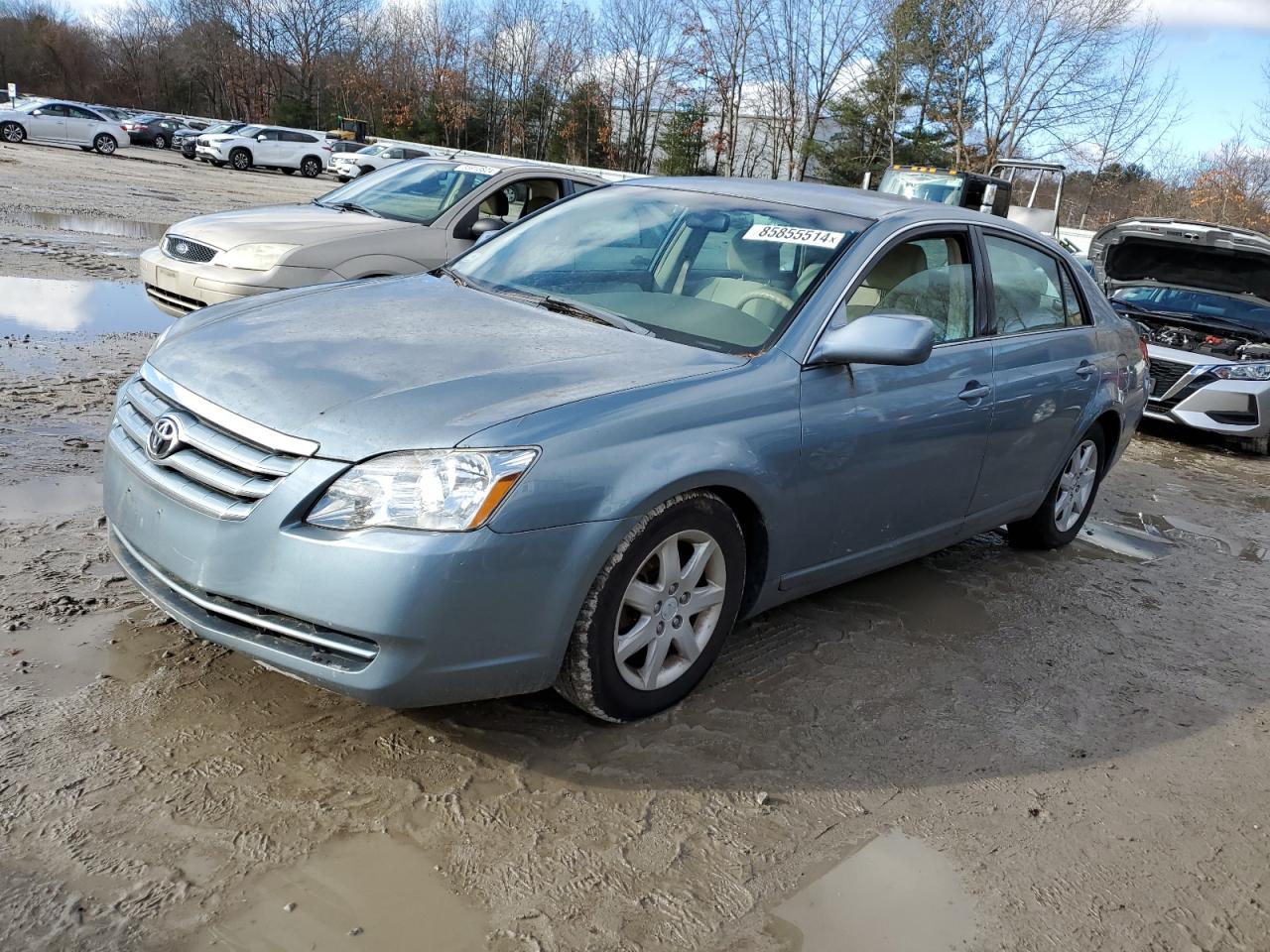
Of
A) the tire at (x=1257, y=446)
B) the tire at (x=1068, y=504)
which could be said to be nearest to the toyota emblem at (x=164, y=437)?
the tire at (x=1068, y=504)

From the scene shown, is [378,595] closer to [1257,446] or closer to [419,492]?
[419,492]

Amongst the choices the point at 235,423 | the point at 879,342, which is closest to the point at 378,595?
the point at 235,423

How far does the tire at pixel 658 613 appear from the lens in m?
2.94

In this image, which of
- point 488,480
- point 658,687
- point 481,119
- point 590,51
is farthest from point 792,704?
point 481,119

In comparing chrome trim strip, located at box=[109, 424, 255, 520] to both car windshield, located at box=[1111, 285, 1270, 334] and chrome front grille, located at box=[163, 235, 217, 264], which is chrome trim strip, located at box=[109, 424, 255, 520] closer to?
chrome front grille, located at box=[163, 235, 217, 264]

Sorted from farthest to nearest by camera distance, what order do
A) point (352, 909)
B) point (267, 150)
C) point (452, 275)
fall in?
point (267, 150)
point (452, 275)
point (352, 909)

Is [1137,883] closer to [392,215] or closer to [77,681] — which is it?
[77,681]

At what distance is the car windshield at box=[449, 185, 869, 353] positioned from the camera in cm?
368

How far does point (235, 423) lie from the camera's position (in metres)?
2.83

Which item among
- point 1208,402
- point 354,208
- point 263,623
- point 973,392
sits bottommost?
point 1208,402

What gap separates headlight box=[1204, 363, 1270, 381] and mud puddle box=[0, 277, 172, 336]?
28.5 ft

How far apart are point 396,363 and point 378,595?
2.63 ft

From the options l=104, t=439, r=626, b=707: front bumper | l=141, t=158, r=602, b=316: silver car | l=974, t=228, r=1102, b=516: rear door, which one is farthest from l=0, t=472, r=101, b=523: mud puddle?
l=974, t=228, r=1102, b=516: rear door

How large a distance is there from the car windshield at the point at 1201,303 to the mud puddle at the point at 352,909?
9601 millimetres
